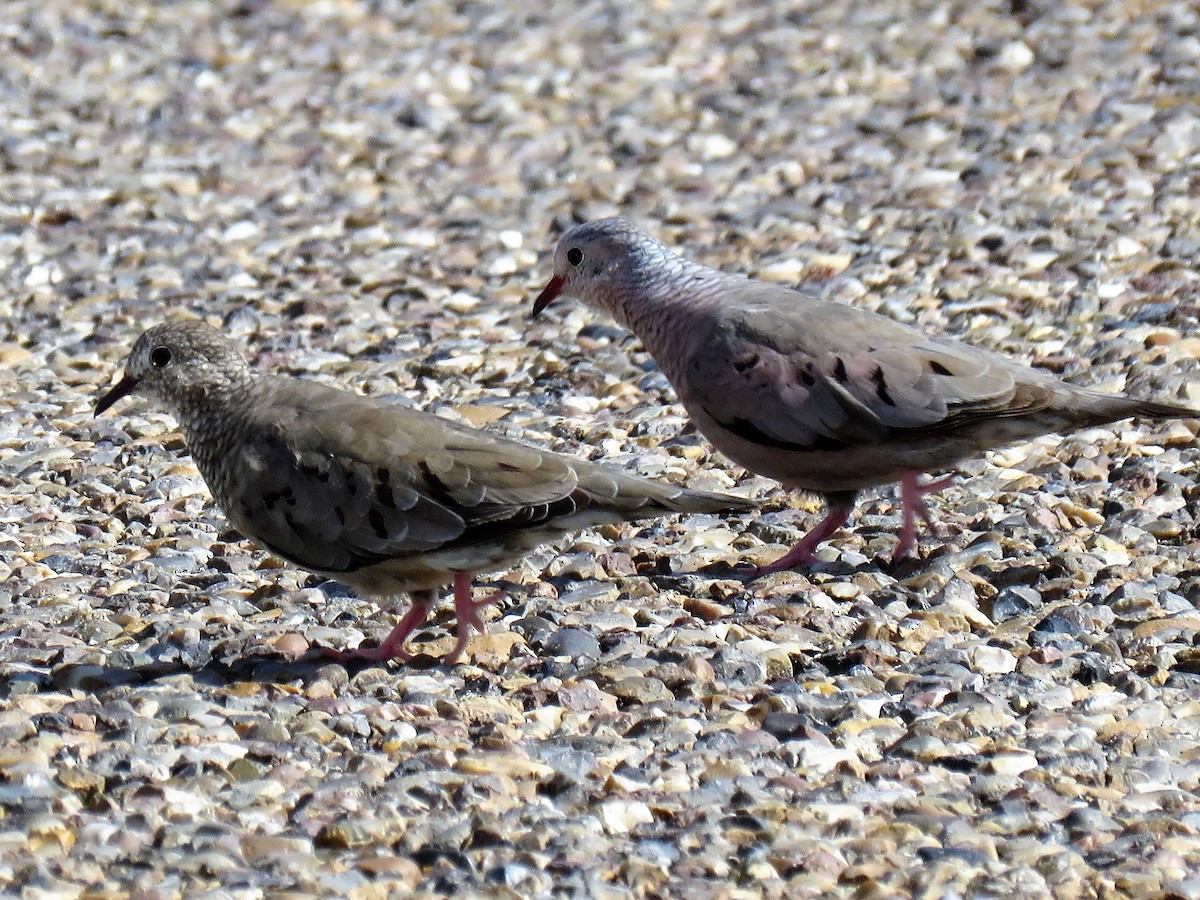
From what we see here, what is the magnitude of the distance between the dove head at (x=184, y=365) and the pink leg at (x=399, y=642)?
0.97 meters

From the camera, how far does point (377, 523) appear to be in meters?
5.43

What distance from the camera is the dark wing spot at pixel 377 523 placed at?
5.42 m

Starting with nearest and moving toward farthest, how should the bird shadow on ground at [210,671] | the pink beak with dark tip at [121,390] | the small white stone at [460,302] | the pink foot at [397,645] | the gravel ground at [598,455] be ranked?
1. the gravel ground at [598,455]
2. the bird shadow on ground at [210,671]
3. the pink foot at [397,645]
4. the pink beak with dark tip at [121,390]
5. the small white stone at [460,302]

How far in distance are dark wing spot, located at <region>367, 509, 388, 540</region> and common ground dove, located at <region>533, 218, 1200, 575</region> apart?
142 centimetres

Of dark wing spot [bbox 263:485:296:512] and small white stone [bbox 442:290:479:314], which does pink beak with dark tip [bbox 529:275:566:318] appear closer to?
small white stone [bbox 442:290:479:314]

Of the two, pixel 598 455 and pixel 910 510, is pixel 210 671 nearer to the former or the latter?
pixel 598 455

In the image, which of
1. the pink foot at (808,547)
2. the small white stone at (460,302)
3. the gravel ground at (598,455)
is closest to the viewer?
the gravel ground at (598,455)

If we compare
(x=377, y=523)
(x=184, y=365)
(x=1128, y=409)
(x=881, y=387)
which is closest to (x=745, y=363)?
(x=881, y=387)

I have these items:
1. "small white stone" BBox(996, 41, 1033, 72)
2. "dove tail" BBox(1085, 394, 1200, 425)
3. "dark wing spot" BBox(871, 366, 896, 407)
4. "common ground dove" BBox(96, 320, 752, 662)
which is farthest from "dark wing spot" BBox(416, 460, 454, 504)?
"small white stone" BBox(996, 41, 1033, 72)

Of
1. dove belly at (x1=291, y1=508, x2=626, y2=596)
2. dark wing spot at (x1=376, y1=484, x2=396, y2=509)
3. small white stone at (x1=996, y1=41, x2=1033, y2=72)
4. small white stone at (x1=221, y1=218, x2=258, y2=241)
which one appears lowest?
small white stone at (x1=221, y1=218, x2=258, y2=241)

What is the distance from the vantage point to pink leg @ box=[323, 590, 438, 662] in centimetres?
552

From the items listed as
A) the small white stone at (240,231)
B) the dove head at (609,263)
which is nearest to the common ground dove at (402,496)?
the dove head at (609,263)

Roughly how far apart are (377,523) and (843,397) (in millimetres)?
1659

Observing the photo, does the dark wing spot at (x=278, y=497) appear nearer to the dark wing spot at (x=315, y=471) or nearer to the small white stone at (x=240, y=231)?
the dark wing spot at (x=315, y=471)
